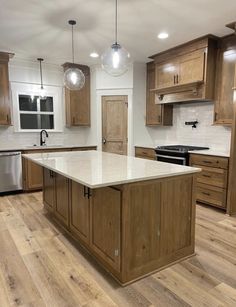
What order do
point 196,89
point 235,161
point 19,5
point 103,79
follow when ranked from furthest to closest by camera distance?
point 103,79 → point 196,89 → point 235,161 → point 19,5

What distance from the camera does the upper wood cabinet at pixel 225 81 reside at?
145 inches

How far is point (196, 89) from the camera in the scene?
3996mm

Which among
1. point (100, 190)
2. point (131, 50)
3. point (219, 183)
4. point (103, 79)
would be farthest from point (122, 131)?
point (100, 190)

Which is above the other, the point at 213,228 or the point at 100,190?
the point at 100,190

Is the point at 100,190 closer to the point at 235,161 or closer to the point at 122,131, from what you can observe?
the point at 235,161

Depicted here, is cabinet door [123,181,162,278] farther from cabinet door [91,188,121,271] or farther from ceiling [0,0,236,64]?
ceiling [0,0,236,64]

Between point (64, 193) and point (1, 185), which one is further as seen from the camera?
point (1, 185)

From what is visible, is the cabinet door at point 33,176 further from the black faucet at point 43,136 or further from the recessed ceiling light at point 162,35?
the recessed ceiling light at point 162,35

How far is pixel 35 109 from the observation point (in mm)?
5395

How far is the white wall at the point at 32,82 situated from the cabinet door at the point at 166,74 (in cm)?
214

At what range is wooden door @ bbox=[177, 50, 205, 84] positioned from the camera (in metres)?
3.91

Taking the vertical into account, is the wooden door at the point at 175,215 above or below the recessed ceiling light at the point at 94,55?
below

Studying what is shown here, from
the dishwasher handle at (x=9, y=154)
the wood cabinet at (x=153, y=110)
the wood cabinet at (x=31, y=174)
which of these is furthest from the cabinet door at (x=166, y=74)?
the dishwasher handle at (x=9, y=154)

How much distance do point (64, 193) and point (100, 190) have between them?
3.02 ft
